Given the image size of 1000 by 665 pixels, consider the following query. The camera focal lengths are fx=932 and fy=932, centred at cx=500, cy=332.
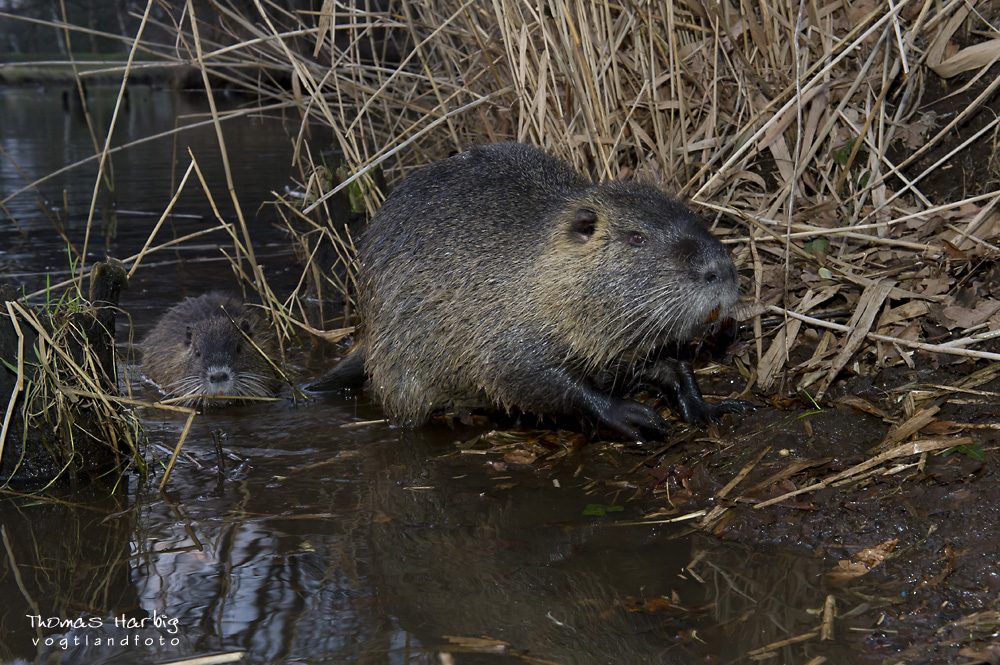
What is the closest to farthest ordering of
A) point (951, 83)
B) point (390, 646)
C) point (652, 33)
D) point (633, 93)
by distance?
point (390, 646) → point (951, 83) → point (652, 33) → point (633, 93)

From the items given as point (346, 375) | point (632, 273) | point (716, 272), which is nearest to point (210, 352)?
point (346, 375)

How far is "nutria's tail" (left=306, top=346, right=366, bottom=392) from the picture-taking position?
3.94m

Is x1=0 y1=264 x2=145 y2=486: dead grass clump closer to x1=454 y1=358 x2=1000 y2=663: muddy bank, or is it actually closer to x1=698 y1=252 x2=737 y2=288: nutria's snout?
x1=454 y1=358 x2=1000 y2=663: muddy bank

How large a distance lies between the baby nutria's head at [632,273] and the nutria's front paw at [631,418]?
0.17 m

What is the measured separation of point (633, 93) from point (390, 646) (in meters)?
2.73

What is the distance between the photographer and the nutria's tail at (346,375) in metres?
3.94

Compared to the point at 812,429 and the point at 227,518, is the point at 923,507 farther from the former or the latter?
the point at 227,518

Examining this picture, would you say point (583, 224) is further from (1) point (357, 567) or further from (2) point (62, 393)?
(2) point (62, 393)

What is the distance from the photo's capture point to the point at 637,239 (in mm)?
2926

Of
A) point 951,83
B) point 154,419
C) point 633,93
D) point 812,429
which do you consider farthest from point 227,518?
point 951,83

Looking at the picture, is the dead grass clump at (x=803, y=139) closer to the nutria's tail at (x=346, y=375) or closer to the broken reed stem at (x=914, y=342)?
the broken reed stem at (x=914, y=342)

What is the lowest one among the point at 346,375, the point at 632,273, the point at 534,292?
the point at 346,375

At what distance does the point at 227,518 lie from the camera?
2.73m

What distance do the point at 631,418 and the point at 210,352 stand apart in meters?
1.98
